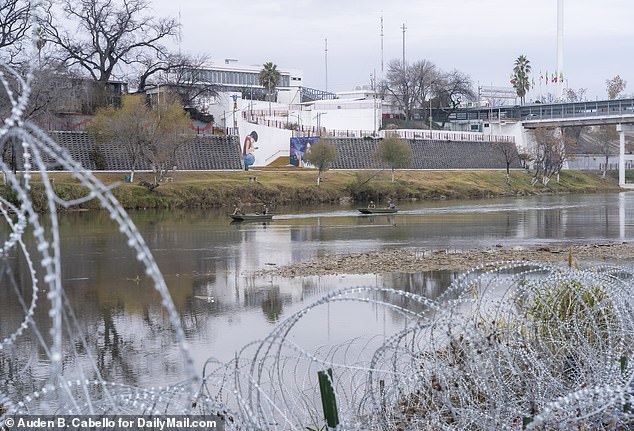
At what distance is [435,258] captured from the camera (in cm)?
2933

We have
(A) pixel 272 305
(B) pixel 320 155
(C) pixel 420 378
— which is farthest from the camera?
(B) pixel 320 155

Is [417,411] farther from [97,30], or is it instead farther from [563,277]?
[97,30]

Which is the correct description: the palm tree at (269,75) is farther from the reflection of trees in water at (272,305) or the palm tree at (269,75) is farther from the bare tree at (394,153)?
the reflection of trees in water at (272,305)

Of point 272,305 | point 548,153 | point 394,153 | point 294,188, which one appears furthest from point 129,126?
point 548,153

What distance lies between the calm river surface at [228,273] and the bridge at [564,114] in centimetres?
5857

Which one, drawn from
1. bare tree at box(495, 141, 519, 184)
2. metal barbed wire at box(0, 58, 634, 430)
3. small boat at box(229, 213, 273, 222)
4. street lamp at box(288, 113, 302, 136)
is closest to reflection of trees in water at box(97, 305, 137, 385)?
metal barbed wire at box(0, 58, 634, 430)

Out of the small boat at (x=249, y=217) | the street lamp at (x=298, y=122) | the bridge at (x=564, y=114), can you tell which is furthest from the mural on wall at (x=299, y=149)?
the bridge at (x=564, y=114)

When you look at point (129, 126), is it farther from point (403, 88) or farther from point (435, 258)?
point (403, 88)

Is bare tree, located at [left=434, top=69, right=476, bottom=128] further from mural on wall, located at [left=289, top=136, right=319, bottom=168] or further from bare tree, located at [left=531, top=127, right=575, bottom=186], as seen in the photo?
mural on wall, located at [left=289, top=136, right=319, bottom=168]

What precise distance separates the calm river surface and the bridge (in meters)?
58.6

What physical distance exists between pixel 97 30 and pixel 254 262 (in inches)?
2211

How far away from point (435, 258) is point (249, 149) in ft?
187

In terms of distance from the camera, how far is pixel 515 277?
10.5m

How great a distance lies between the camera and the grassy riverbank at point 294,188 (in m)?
62.5
